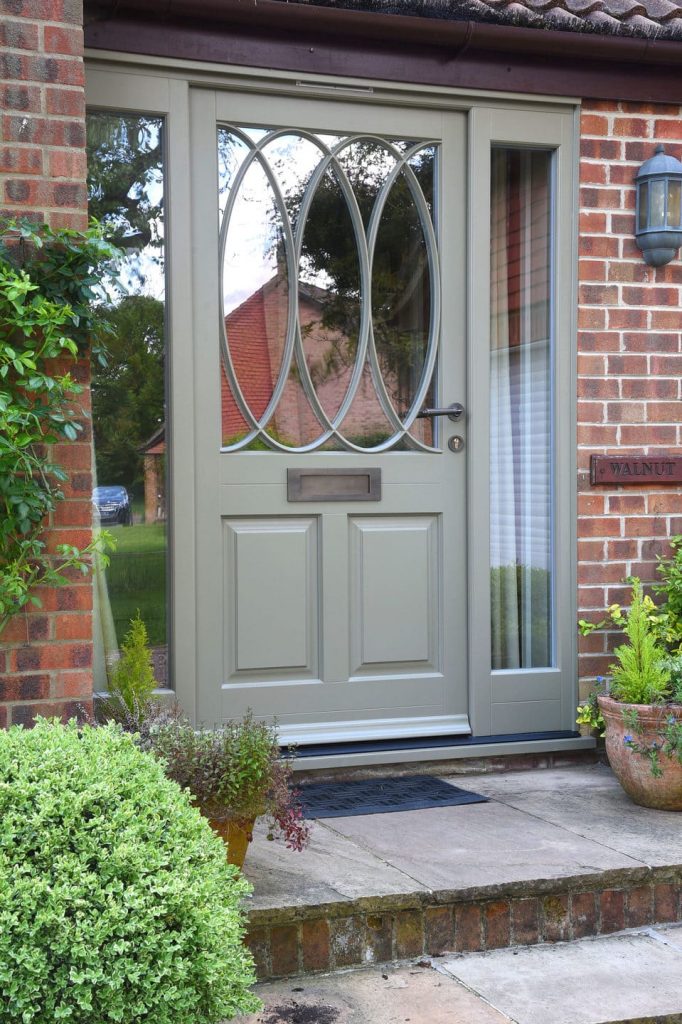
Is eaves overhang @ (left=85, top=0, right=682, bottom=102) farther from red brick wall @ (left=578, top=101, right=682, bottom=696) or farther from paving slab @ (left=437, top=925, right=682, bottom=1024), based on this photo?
paving slab @ (left=437, top=925, right=682, bottom=1024)

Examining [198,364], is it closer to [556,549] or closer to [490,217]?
[490,217]

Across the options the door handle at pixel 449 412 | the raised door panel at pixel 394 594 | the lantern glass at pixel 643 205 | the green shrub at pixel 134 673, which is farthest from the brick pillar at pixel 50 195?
the lantern glass at pixel 643 205

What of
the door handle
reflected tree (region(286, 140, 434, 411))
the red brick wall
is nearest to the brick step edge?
the red brick wall

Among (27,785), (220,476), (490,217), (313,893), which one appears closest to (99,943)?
(27,785)

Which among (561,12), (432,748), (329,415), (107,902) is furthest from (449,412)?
(107,902)

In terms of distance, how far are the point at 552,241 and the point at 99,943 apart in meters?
3.31

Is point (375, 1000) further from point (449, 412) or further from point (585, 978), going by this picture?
point (449, 412)

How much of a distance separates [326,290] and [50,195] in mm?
1231

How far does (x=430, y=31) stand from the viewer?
160 inches

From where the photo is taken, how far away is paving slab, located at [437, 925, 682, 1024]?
2742 millimetres

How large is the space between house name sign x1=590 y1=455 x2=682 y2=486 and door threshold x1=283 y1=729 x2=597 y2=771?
1040 millimetres

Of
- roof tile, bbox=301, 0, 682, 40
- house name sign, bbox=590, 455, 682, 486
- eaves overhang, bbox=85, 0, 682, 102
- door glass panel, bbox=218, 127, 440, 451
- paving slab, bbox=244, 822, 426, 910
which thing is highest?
roof tile, bbox=301, 0, 682, 40

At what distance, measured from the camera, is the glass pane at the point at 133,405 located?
397cm

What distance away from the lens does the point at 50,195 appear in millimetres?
3326
